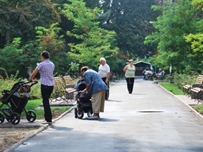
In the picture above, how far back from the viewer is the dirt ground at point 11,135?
32.0 feet

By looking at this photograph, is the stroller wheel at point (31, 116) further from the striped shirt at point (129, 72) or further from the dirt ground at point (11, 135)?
the striped shirt at point (129, 72)

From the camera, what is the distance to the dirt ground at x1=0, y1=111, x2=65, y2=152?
9.75 m

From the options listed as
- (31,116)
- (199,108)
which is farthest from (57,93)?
(31,116)

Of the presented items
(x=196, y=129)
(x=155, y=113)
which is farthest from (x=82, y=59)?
(x=196, y=129)

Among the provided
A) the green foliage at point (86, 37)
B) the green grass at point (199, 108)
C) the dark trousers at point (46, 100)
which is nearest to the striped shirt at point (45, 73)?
the dark trousers at point (46, 100)

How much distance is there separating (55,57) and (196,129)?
29.8 m

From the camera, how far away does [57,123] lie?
13438 millimetres

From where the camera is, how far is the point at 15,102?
13.3 metres

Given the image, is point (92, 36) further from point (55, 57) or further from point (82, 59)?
point (55, 57)

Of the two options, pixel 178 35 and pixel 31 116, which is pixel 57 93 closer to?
pixel 31 116

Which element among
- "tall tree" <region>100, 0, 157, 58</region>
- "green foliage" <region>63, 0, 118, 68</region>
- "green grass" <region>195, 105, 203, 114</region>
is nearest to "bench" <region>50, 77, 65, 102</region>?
"green grass" <region>195, 105, 203, 114</region>

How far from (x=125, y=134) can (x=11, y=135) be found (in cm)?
258

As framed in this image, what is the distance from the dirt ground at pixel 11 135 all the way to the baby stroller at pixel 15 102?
842 millimetres

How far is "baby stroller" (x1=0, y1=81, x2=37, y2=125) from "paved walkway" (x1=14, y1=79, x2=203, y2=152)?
40.5 inches
